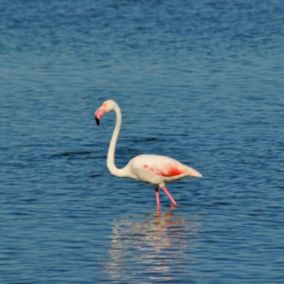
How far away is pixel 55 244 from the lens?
56.1 feet

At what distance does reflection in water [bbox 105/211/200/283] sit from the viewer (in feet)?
51.6

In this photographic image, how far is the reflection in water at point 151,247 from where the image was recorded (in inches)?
620

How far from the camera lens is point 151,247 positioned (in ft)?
55.9

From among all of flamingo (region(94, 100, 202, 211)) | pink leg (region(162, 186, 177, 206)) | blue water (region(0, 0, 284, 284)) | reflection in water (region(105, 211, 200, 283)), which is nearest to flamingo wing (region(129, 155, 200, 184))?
flamingo (region(94, 100, 202, 211))

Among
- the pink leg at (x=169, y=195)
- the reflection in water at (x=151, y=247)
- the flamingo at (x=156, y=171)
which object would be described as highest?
the flamingo at (x=156, y=171)

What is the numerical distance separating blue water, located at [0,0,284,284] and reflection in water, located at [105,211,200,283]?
0.02m

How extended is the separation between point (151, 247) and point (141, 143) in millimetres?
7173

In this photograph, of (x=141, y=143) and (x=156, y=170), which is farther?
(x=141, y=143)

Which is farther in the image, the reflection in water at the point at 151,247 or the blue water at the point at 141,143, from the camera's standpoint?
the blue water at the point at 141,143

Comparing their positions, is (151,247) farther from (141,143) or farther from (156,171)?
(141,143)

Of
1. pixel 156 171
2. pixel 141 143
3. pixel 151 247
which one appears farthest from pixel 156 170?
pixel 141 143

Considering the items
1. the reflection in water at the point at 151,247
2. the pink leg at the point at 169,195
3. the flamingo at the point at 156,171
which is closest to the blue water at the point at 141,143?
the reflection in water at the point at 151,247

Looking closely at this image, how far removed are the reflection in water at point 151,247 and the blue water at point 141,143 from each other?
2cm

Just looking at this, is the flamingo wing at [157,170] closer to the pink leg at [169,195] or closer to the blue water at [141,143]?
the pink leg at [169,195]
